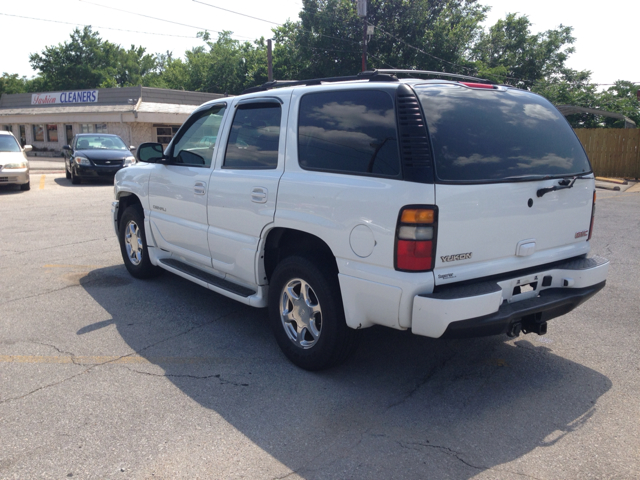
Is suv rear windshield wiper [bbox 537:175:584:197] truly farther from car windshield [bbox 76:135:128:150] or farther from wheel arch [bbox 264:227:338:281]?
car windshield [bbox 76:135:128:150]

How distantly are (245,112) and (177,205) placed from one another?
1224 millimetres

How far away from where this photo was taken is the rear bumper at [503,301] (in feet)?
10.7

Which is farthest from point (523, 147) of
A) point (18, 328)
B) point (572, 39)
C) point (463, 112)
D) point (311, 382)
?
point (572, 39)

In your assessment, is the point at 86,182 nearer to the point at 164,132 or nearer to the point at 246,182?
the point at 164,132

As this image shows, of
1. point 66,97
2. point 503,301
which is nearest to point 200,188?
point 503,301

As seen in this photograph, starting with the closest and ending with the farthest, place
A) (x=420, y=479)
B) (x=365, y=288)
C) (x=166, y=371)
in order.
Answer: (x=420, y=479), (x=365, y=288), (x=166, y=371)

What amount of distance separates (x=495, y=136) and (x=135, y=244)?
439 centimetres

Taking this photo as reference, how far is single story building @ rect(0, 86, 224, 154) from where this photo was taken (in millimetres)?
33969

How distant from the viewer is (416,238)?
10.8 ft

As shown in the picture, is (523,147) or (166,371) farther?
(166,371)

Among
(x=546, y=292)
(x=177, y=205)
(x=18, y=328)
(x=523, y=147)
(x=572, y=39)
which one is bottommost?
(x=18, y=328)

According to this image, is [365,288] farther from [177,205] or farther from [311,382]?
[177,205]

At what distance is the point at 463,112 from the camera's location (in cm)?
366

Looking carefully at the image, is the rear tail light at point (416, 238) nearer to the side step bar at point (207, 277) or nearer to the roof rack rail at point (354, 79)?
the roof rack rail at point (354, 79)
